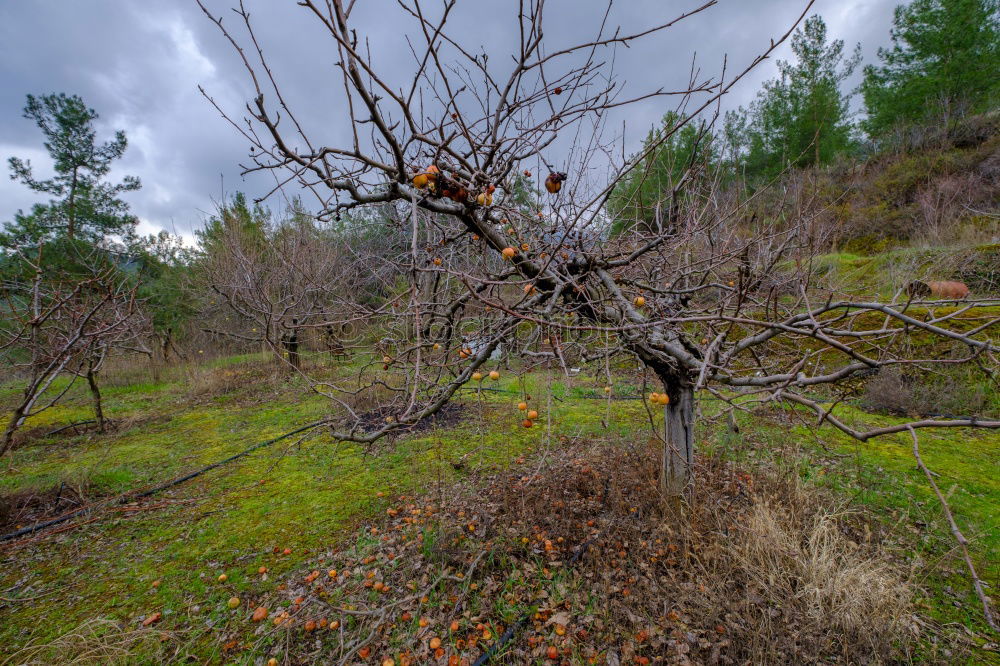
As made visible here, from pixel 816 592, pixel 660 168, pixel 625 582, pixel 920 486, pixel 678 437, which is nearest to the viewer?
pixel 816 592

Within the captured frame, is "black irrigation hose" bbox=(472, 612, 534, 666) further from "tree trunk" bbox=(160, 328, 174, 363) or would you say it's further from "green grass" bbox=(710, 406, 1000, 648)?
"tree trunk" bbox=(160, 328, 174, 363)

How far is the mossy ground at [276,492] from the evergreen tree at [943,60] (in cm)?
1550

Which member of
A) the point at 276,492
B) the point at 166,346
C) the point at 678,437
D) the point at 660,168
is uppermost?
the point at 660,168

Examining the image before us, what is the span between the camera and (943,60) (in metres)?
12.1

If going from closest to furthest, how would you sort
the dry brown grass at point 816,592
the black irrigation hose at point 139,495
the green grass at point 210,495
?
the dry brown grass at point 816,592 < the green grass at point 210,495 < the black irrigation hose at point 139,495

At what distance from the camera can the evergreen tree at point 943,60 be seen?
11.2m

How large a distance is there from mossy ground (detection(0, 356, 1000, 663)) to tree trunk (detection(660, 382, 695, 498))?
19.8 inches

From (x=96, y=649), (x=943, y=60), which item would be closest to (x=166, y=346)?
(x=96, y=649)

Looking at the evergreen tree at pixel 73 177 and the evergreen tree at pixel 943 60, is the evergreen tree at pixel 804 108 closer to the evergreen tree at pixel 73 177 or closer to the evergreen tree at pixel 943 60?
the evergreen tree at pixel 943 60

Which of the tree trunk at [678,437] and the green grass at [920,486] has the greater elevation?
the tree trunk at [678,437]

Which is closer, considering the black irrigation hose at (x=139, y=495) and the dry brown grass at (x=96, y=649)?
the dry brown grass at (x=96, y=649)

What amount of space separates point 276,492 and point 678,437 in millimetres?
3537

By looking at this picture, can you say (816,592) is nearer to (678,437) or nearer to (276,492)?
(678,437)

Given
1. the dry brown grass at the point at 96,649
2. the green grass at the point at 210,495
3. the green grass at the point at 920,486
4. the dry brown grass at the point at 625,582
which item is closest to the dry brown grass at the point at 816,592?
the dry brown grass at the point at 625,582
